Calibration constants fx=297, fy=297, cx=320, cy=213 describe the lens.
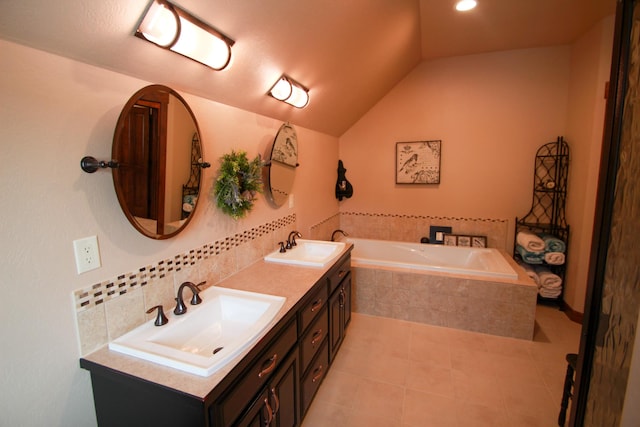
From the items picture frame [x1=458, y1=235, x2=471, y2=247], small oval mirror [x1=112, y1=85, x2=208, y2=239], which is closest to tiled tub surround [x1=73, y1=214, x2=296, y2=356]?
small oval mirror [x1=112, y1=85, x2=208, y2=239]

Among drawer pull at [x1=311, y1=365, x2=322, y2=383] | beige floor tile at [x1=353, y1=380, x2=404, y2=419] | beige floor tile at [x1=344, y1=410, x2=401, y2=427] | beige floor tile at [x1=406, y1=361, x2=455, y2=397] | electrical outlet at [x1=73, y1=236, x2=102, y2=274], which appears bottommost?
beige floor tile at [x1=344, y1=410, x2=401, y2=427]

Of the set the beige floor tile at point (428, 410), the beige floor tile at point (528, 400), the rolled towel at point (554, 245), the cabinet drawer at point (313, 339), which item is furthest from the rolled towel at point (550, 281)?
the cabinet drawer at point (313, 339)

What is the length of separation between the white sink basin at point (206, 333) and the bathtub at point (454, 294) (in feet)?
5.47

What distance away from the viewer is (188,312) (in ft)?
4.50

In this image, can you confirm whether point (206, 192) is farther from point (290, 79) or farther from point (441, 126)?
point (441, 126)

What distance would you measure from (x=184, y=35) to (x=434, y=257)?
3.29 metres

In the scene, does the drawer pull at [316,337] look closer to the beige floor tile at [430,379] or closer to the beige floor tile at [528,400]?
the beige floor tile at [430,379]

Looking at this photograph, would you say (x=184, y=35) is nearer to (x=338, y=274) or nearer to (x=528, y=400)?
(x=338, y=274)

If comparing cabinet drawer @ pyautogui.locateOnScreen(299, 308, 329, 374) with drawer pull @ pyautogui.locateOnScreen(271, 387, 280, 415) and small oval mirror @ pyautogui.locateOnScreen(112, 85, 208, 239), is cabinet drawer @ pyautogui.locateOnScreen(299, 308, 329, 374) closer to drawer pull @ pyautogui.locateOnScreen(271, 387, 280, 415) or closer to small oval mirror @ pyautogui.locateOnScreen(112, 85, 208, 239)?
drawer pull @ pyautogui.locateOnScreen(271, 387, 280, 415)

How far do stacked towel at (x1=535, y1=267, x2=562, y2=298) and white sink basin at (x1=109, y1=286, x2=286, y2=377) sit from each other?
2.94m

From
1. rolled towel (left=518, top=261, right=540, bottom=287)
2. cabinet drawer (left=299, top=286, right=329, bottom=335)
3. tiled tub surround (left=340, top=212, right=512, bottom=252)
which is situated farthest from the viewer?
tiled tub surround (left=340, top=212, right=512, bottom=252)

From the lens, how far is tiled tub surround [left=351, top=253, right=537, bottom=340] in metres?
2.55

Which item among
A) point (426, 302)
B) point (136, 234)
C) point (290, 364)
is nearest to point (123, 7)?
point (136, 234)

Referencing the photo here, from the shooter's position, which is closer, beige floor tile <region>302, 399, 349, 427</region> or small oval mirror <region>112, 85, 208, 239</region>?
small oval mirror <region>112, 85, 208, 239</region>
